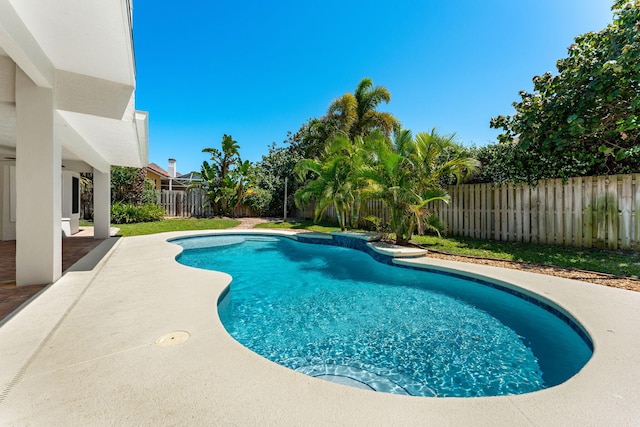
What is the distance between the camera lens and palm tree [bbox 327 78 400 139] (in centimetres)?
1714

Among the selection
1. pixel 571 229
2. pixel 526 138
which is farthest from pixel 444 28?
pixel 571 229

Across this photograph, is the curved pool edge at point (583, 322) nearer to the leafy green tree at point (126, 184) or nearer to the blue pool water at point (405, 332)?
the blue pool water at point (405, 332)

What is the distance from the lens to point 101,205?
368 inches

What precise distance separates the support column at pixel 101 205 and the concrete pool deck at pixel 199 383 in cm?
726

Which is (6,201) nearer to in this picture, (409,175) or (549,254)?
(409,175)

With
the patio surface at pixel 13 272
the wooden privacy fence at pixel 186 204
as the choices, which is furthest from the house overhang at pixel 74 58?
the wooden privacy fence at pixel 186 204

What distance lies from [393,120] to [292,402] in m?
17.9

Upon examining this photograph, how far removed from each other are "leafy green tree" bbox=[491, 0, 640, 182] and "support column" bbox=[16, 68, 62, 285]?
10450mm

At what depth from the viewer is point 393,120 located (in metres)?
17.2

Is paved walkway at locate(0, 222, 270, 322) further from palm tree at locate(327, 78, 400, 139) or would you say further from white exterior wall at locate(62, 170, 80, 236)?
palm tree at locate(327, 78, 400, 139)

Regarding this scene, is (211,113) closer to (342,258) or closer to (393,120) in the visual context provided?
(393,120)

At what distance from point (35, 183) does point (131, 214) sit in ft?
41.2

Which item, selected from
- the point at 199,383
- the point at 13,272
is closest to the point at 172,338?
the point at 199,383

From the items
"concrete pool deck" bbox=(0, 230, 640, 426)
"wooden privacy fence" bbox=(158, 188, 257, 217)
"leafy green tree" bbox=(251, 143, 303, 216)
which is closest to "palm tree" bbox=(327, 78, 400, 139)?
"leafy green tree" bbox=(251, 143, 303, 216)
